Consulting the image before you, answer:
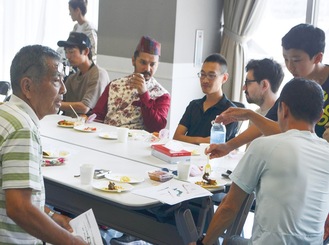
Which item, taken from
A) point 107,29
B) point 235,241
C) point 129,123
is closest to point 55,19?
point 107,29

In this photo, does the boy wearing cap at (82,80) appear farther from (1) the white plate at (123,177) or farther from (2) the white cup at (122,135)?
(1) the white plate at (123,177)

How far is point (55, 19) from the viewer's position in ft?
23.5

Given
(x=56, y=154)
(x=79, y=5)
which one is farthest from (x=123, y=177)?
(x=79, y=5)

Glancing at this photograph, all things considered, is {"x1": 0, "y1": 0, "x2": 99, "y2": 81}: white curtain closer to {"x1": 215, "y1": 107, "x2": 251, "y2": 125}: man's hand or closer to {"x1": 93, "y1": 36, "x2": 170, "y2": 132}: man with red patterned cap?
{"x1": 93, "y1": 36, "x2": 170, "y2": 132}: man with red patterned cap

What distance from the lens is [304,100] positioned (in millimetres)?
1983

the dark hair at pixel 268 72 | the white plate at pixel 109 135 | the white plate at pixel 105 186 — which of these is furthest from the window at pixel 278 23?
the white plate at pixel 105 186

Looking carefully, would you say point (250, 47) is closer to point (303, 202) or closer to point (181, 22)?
point (181, 22)

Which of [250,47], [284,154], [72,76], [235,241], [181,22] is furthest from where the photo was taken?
[250,47]

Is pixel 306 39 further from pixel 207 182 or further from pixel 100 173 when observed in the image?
pixel 100 173

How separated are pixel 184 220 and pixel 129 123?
1.60m

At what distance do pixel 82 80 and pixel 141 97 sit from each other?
859mm

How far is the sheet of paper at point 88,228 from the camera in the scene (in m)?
1.96

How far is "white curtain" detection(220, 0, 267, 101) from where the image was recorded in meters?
5.43

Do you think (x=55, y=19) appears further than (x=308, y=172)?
Yes
